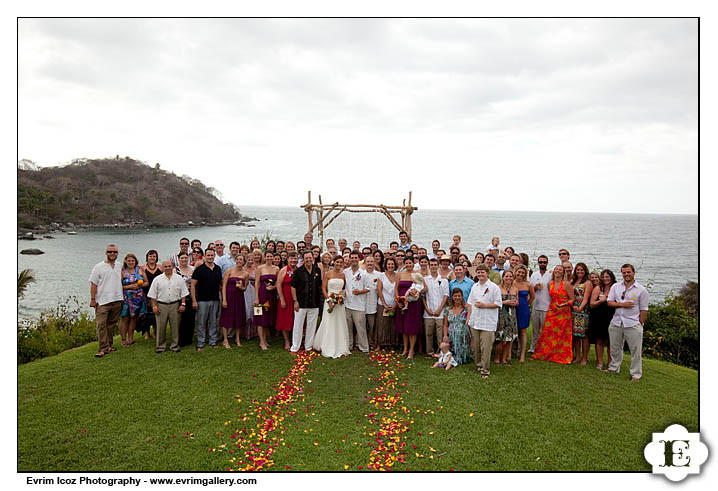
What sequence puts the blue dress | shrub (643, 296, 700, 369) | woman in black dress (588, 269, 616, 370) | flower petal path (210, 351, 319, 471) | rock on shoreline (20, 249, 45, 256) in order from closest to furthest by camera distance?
flower petal path (210, 351, 319, 471)
woman in black dress (588, 269, 616, 370)
the blue dress
shrub (643, 296, 700, 369)
rock on shoreline (20, 249, 45, 256)

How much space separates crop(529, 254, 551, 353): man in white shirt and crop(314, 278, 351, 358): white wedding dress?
4.18 m

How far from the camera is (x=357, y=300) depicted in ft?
29.0

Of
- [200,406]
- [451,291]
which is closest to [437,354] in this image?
[451,291]

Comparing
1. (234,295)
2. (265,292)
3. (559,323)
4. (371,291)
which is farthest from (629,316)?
(234,295)

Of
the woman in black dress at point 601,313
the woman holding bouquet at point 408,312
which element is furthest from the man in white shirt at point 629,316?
the woman holding bouquet at point 408,312

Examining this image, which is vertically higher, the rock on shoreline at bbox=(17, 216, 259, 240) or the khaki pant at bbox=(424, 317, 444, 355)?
the rock on shoreline at bbox=(17, 216, 259, 240)

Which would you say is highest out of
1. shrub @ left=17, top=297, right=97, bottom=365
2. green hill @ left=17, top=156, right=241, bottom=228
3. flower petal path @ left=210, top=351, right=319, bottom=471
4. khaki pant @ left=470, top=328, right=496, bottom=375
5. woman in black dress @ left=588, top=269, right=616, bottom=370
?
green hill @ left=17, top=156, right=241, bottom=228

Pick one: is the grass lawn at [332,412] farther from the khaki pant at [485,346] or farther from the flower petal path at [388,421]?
the khaki pant at [485,346]

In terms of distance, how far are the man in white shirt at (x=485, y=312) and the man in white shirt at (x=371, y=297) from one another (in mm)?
2100

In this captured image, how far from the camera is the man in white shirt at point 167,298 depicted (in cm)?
845

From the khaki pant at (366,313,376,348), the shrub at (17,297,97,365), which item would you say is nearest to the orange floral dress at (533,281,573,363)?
the khaki pant at (366,313,376,348)

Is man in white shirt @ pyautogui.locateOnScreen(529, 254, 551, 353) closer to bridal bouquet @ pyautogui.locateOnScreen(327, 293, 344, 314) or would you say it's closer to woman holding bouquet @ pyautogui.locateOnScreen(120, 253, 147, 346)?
bridal bouquet @ pyautogui.locateOnScreen(327, 293, 344, 314)

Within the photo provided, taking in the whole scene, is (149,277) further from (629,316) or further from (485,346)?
(629,316)

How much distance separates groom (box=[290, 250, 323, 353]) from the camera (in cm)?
869
